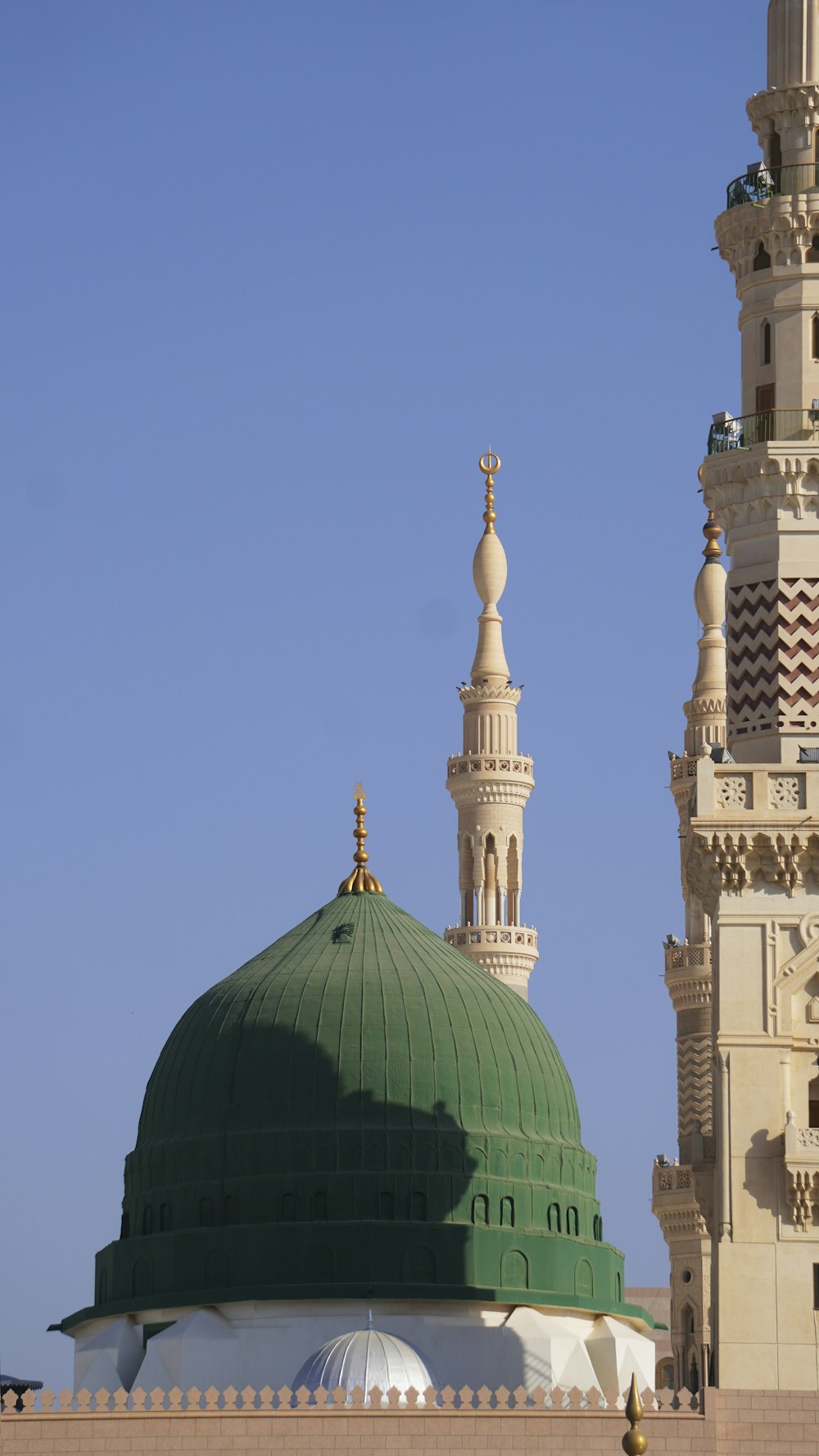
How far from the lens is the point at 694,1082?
161 feet

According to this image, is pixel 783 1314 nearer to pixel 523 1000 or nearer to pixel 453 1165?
pixel 453 1165

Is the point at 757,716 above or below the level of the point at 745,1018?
above

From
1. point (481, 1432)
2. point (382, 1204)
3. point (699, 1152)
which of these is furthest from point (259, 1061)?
point (481, 1432)

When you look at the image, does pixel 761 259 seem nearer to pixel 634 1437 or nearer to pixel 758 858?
pixel 758 858

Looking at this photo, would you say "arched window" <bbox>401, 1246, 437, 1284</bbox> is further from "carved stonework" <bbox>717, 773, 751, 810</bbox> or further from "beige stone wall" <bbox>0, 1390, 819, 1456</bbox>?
"carved stonework" <bbox>717, 773, 751, 810</bbox>

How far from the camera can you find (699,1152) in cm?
4366

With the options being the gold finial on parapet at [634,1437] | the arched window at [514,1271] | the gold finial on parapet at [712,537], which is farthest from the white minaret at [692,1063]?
the gold finial on parapet at [634,1437]

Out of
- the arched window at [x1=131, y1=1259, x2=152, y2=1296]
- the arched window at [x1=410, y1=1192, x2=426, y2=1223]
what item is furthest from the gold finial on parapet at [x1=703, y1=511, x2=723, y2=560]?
the arched window at [x1=131, y1=1259, x2=152, y2=1296]

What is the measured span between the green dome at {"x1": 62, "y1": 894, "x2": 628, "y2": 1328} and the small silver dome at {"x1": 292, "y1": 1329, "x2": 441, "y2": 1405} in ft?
9.80

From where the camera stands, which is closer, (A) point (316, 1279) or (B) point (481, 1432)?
(B) point (481, 1432)

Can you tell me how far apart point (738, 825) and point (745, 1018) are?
80.1 inches

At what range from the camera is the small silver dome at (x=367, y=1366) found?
37.2 meters

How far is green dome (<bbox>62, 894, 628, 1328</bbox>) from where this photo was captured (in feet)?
138

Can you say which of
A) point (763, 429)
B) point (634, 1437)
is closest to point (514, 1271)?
point (763, 429)
